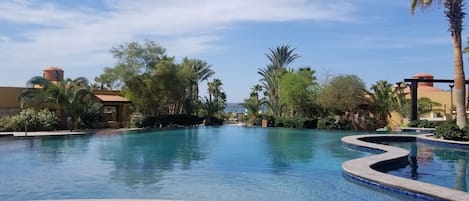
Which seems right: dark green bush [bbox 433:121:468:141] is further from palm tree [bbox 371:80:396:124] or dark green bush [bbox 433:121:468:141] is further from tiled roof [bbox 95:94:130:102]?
tiled roof [bbox 95:94:130:102]

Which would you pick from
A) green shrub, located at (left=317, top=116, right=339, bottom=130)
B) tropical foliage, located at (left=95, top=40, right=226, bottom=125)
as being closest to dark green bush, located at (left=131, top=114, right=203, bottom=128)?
tropical foliage, located at (left=95, top=40, right=226, bottom=125)

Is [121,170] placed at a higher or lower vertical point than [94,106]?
lower

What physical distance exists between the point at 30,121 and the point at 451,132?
22279 millimetres

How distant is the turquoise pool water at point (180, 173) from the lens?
9.86m

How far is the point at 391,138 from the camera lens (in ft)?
76.6

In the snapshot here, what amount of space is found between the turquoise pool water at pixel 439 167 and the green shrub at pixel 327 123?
14.8m

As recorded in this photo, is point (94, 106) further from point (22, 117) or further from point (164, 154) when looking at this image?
point (164, 154)

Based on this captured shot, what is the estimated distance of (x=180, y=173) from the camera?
41.7 feet

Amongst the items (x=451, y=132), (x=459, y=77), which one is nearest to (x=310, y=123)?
(x=459, y=77)

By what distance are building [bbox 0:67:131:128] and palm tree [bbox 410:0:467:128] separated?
22174mm

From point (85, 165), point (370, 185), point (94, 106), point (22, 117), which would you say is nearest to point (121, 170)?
point (85, 165)

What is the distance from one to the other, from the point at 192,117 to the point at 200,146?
64.1 feet

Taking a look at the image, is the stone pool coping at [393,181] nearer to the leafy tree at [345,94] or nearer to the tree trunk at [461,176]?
the tree trunk at [461,176]

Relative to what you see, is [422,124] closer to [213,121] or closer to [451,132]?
[451,132]
